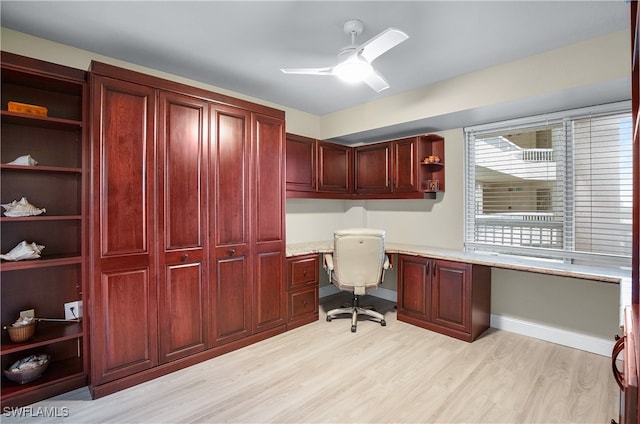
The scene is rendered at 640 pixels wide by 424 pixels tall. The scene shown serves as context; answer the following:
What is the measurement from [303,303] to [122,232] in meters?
1.94

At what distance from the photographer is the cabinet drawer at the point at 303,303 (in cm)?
337

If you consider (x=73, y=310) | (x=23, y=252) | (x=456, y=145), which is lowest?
(x=73, y=310)

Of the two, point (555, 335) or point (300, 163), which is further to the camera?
point (300, 163)

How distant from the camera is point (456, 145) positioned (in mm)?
3715

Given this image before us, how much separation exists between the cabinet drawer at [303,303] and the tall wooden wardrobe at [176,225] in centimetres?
22

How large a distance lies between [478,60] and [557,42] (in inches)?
21.5

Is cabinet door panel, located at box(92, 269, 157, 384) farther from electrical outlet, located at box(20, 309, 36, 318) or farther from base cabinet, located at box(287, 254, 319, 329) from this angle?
base cabinet, located at box(287, 254, 319, 329)

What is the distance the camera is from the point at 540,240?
10.4 feet

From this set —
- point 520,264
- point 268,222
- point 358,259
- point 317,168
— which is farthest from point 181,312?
point 520,264

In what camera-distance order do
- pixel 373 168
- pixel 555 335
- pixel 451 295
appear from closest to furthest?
1. pixel 555 335
2. pixel 451 295
3. pixel 373 168

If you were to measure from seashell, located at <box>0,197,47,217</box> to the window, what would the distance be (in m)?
4.00

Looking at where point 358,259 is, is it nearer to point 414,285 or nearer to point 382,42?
point 414,285

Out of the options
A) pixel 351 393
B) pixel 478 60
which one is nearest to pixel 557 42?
pixel 478 60

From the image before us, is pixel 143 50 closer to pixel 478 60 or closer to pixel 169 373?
pixel 169 373
